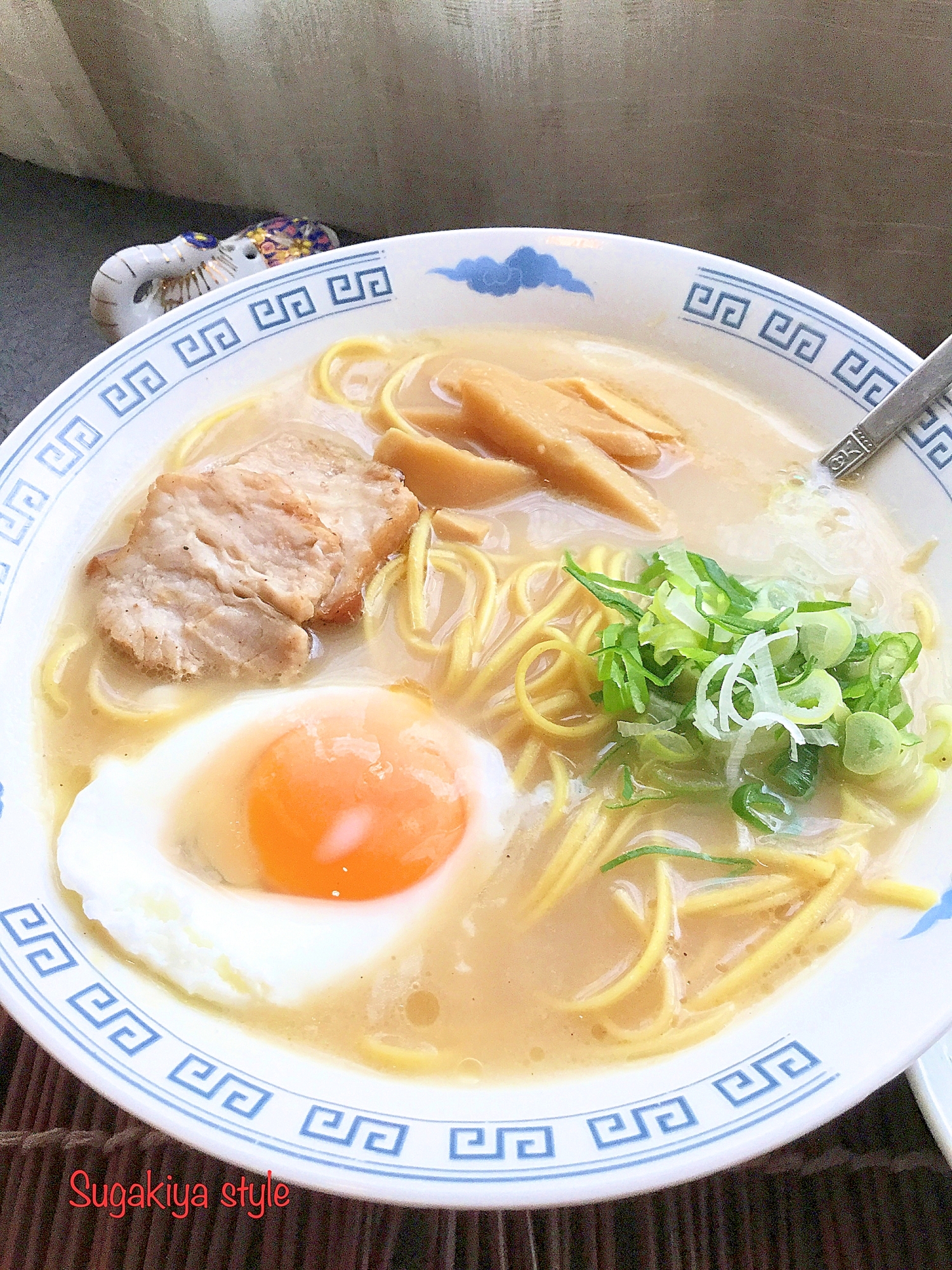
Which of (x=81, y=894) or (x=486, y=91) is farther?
(x=486, y=91)

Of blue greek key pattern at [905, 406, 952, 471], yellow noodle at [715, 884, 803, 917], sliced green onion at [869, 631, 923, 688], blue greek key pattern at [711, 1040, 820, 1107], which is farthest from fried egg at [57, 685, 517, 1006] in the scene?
blue greek key pattern at [905, 406, 952, 471]

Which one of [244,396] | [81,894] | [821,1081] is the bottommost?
[81,894]

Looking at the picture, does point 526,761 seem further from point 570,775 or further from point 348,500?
point 348,500

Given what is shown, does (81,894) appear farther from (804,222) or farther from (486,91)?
(804,222)

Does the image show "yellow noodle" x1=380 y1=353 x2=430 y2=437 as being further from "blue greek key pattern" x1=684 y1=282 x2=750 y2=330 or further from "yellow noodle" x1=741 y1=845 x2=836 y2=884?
"yellow noodle" x1=741 y1=845 x2=836 y2=884

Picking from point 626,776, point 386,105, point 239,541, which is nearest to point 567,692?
point 626,776

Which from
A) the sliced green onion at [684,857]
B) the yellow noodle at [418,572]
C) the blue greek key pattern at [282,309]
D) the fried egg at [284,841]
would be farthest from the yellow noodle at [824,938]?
the blue greek key pattern at [282,309]

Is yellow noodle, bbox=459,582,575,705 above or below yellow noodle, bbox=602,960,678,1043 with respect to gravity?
above
